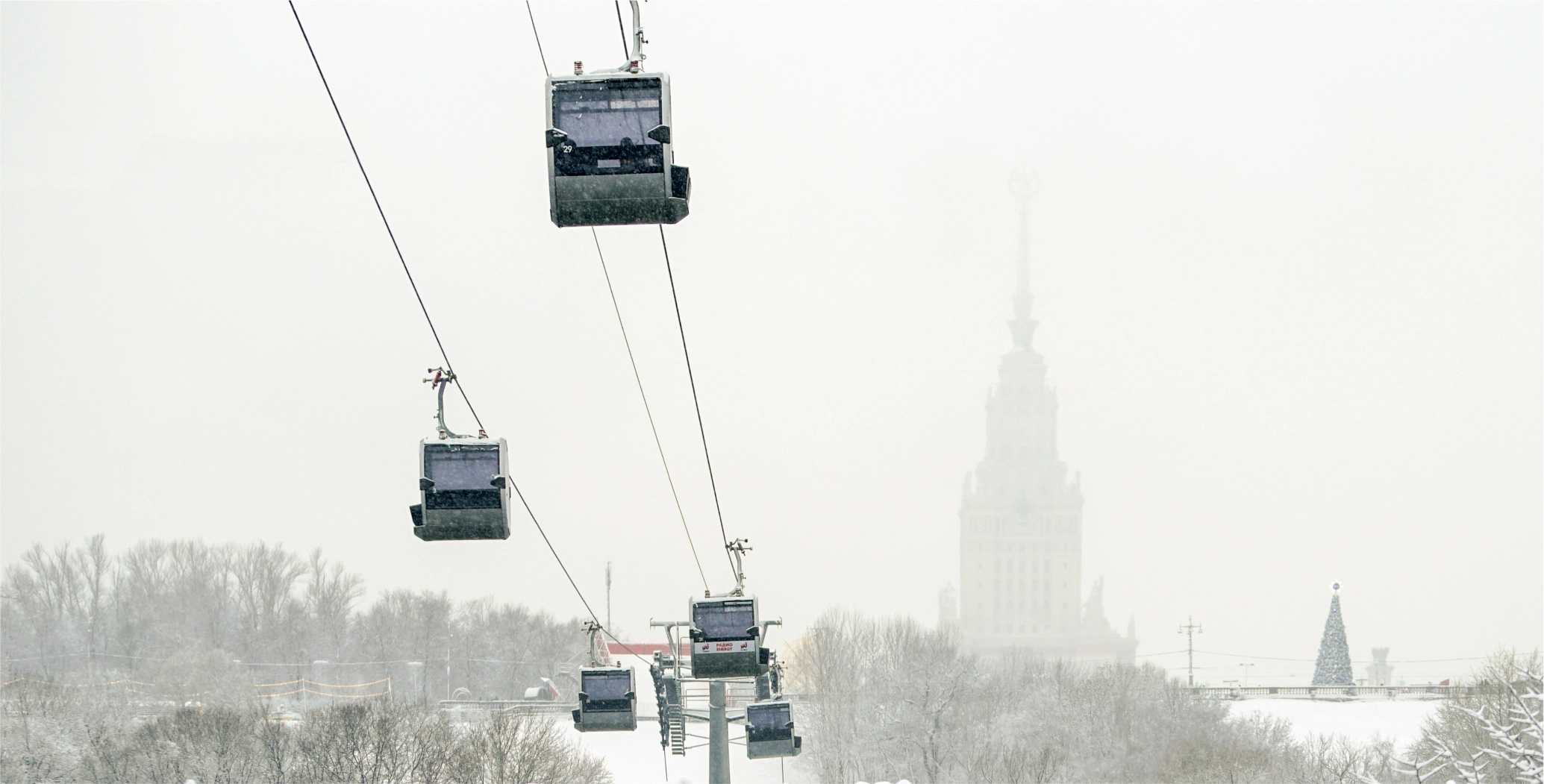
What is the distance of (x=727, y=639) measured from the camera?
19.8 meters

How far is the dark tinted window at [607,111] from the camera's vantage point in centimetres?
861

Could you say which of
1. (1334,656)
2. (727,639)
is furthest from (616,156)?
(1334,656)

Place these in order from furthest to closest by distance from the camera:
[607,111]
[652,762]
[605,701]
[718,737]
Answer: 1. [652,762]
2. [718,737]
3. [605,701]
4. [607,111]

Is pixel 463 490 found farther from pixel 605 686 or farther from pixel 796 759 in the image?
pixel 796 759

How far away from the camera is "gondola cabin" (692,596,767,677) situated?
756 inches

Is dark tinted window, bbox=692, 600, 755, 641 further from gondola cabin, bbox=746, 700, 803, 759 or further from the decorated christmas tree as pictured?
the decorated christmas tree

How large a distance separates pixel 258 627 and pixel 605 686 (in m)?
75.4

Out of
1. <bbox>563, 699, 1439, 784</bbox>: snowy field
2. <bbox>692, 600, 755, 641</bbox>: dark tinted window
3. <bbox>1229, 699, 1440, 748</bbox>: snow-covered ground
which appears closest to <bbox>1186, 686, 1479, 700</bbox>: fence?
<bbox>1229, 699, 1440, 748</bbox>: snow-covered ground

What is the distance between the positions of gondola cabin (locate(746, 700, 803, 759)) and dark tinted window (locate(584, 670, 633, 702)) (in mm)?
3297

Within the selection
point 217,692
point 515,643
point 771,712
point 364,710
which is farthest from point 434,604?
point 771,712

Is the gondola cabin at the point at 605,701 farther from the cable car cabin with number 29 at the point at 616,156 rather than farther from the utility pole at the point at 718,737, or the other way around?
the cable car cabin with number 29 at the point at 616,156

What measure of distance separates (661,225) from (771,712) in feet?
73.1

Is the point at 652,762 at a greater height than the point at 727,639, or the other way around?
the point at 727,639

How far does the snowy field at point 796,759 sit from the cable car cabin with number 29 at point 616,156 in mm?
51872
